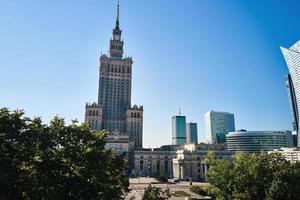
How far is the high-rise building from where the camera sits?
17088 centimetres

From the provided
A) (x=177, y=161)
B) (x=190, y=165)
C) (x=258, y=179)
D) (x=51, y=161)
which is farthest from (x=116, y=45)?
(x=51, y=161)

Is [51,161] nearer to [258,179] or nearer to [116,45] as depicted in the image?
[258,179]

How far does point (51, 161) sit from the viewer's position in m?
30.4

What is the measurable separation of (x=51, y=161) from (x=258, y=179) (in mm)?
33970

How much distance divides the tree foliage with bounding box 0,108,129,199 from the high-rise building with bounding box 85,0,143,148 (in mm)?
135902

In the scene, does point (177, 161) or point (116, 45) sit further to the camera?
point (116, 45)

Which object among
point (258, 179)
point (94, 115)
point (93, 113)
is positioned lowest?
point (258, 179)

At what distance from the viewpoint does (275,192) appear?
43500mm

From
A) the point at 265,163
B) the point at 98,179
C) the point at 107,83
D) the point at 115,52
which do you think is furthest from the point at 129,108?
the point at 98,179

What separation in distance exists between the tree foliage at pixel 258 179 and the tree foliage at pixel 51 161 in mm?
23761

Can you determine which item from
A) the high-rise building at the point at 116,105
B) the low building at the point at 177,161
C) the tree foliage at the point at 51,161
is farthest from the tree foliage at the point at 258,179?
the high-rise building at the point at 116,105

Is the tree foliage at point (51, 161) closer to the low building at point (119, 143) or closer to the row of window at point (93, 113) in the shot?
the low building at point (119, 143)

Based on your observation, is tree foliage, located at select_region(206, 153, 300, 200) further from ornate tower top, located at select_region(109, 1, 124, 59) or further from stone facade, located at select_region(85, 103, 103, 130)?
ornate tower top, located at select_region(109, 1, 124, 59)

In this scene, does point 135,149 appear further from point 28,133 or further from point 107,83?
point 28,133
